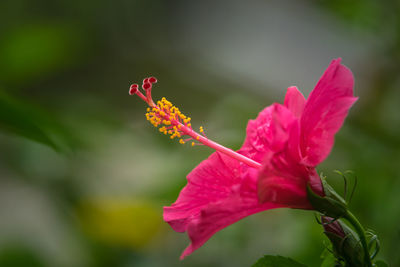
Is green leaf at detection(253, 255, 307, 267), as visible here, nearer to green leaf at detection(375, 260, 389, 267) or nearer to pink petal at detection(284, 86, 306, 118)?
green leaf at detection(375, 260, 389, 267)

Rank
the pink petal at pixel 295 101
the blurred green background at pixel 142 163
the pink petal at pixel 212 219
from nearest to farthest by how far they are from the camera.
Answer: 1. the pink petal at pixel 212 219
2. the pink petal at pixel 295 101
3. the blurred green background at pixel 142 163

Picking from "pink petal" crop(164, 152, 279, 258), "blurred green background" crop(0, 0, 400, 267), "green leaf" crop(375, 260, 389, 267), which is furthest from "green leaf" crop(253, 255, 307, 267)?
"blurred green background" crop(0, 0, 400, 267)

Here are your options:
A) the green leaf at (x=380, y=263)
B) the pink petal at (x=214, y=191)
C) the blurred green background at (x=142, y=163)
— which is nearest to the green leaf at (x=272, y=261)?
the pink petal at (x=214, y=191)

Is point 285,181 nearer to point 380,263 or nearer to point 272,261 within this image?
point 272,261

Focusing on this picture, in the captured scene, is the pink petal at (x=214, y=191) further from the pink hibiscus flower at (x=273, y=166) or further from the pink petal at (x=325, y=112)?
the pink petal at (x=325, y=112)

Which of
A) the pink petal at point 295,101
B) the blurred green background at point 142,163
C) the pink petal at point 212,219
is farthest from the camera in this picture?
the blurred green background at point 142,163

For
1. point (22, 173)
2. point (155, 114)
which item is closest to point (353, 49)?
point (22, 173)

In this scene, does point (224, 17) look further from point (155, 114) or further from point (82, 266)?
point (155, 114)
